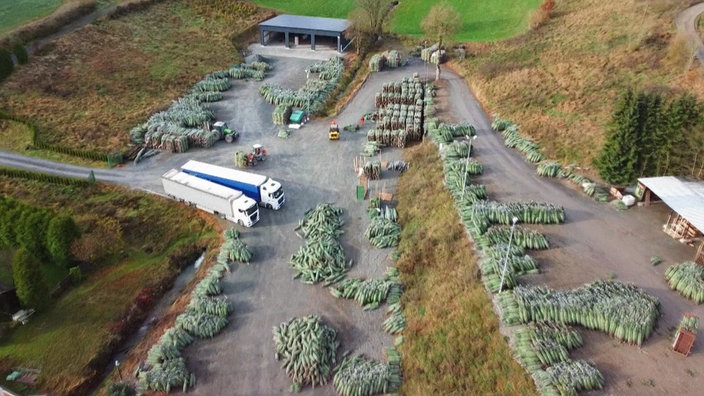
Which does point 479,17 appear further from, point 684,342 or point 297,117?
point 684,342

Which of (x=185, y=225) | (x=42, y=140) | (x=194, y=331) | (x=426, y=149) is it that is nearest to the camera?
(x=194, y=331)

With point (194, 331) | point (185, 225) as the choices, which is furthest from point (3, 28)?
point (194, 331)

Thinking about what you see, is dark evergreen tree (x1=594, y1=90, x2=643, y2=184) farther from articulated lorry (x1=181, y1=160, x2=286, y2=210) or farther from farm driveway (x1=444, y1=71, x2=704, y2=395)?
articulated lorry (x1=181, y1=160, x2=286, y2=210)

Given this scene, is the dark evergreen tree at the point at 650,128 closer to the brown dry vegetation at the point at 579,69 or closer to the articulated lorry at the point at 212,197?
the brown dry vegetation at the point at 579,69

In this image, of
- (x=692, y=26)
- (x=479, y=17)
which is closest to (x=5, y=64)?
(x=479, y=17)

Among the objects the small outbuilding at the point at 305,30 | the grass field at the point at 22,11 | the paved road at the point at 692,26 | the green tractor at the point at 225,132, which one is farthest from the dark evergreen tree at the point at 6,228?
the paved road at the point at 692,26

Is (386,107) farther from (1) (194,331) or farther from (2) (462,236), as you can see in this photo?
Answer: (1) (194,331)
